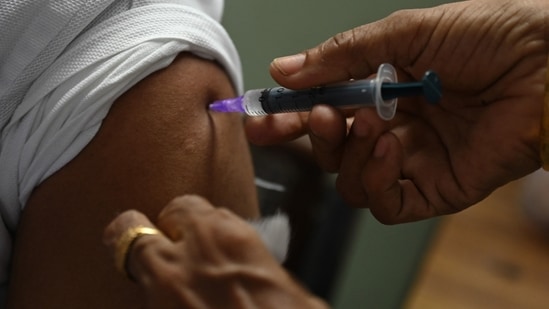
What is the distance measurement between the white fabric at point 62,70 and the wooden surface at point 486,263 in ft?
3.28

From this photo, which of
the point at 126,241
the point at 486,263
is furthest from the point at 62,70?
the point at 486,263

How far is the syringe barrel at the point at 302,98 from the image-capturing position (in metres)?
0.81

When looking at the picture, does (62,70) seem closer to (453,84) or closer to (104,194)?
(104,194)

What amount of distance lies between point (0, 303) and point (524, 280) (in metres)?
1.16

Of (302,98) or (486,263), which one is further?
(486,263)

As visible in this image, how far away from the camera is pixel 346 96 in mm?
820

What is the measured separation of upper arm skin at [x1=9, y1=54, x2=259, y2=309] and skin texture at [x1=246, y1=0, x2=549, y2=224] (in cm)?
14

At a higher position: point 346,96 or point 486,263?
point 346,96

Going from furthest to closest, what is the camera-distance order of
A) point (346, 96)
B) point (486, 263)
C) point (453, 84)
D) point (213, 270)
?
point (486, 263), point (453, 84), point (346, 96), point (213, 270)

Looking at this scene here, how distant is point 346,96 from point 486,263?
1.06 m

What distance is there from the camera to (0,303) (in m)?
0.97

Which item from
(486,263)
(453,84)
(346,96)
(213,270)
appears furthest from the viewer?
(486,263)

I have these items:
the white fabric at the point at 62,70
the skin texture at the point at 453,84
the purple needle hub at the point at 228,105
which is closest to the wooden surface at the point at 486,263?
the skin texture at the point at 453,84

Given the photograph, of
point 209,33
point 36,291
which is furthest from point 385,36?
point 36,291
